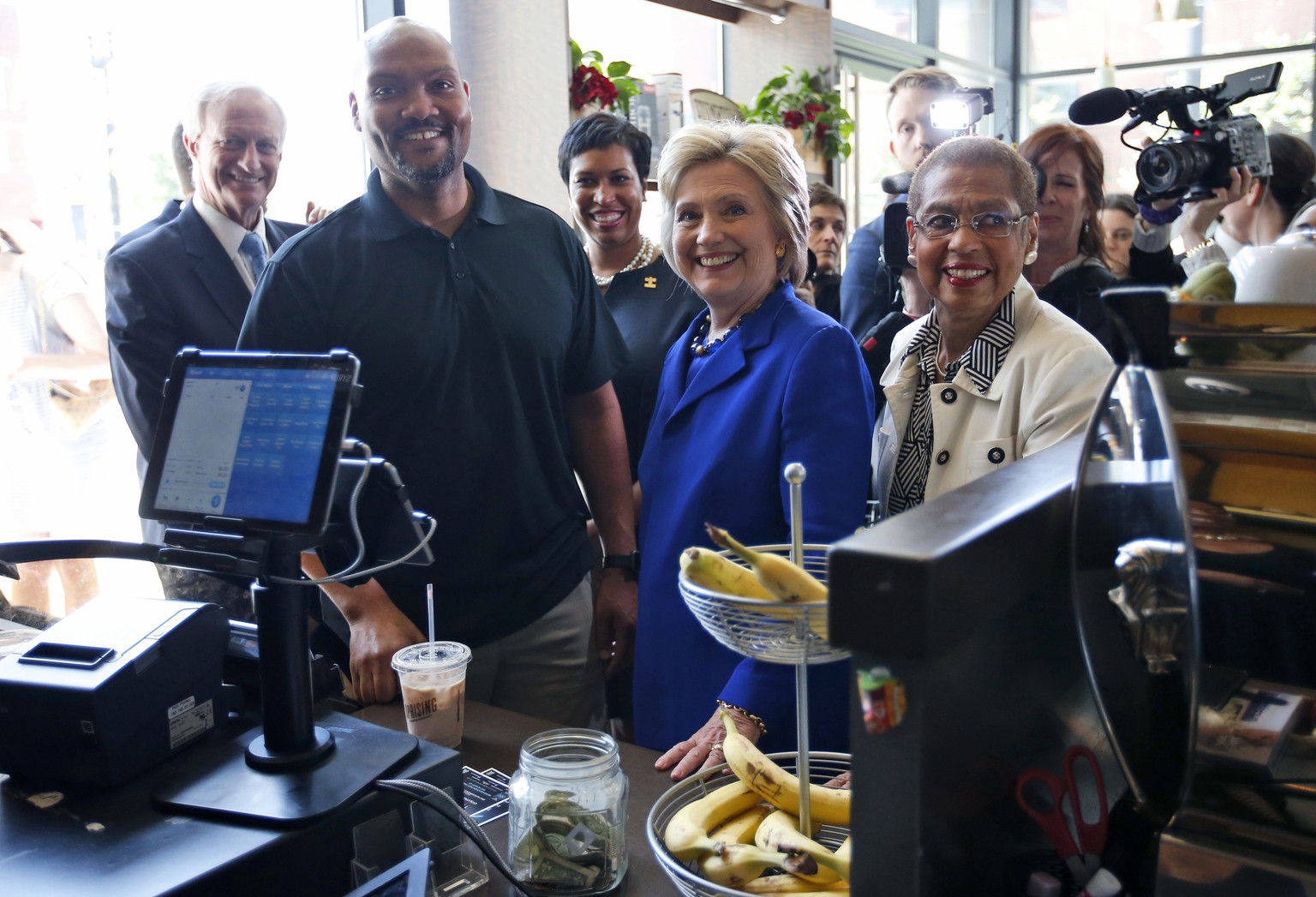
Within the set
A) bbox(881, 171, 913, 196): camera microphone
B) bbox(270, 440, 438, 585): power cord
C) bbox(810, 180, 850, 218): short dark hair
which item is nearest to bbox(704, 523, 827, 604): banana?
bbox(270, 440, 438, 585): power cord

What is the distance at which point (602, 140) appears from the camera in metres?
2.47

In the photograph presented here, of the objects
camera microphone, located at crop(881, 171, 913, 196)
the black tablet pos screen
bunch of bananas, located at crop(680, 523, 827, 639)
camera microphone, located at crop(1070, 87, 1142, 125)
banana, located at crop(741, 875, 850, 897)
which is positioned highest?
camera microphone, located at crop(1070, 87, 1142, 125)

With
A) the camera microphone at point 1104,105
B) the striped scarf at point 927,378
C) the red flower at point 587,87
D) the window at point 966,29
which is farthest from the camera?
the window at point 966,29

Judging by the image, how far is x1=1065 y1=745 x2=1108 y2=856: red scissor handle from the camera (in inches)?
29.9

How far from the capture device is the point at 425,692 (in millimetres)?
1280

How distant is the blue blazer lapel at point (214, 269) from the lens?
2.18m

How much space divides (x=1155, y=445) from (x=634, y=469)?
1590 millimetres

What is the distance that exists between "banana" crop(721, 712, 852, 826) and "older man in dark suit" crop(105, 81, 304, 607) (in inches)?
60.1

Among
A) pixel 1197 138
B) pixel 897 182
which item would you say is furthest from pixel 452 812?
pixel 897 182

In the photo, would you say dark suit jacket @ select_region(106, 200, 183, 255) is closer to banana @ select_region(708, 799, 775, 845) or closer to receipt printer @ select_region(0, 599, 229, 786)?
receipt printer @ select_region(0, 599, 229, 786)

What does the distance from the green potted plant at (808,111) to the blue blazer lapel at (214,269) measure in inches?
124

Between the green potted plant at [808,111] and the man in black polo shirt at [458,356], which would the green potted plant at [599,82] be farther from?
the man in black polo shirt at [458,356]

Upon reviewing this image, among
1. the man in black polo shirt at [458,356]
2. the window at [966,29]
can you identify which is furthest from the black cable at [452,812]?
the window at [966,29]

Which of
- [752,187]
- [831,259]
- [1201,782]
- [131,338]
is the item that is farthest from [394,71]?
[831,259]
